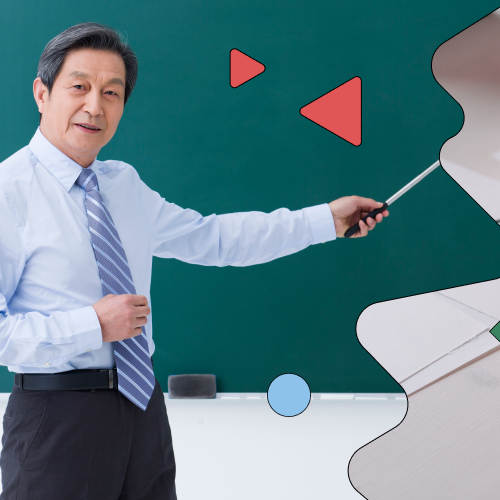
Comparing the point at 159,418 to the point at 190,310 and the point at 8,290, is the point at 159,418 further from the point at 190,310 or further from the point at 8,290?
the point at 190,310

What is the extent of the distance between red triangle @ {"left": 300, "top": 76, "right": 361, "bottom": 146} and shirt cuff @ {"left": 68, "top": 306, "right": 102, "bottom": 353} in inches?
48.4

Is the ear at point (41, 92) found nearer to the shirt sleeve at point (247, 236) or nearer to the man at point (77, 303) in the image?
the man at point (77, 303)

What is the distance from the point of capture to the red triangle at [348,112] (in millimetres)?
1864

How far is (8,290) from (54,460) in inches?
11.7

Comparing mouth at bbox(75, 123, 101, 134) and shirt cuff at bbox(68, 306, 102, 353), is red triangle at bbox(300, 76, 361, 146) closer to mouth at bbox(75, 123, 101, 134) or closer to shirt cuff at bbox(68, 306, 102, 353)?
mouth at bbox(75, 123, 101, 134)

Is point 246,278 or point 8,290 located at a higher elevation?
point 8,290

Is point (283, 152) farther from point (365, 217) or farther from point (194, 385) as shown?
point (194, 385)

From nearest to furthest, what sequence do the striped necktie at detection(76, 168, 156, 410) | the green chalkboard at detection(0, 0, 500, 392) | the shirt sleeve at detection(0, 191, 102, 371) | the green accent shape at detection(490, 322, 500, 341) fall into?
the shirt sleeve at detection(0, 191, 102, 371) → the striped necktie at detection(76, 168, 156, 410) → the green accent shape at detection(490, 322, 500, 341) → the green chalkboard at detection(0, 0, 500, 392)

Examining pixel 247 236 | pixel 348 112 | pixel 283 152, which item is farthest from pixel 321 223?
pixel 348 112

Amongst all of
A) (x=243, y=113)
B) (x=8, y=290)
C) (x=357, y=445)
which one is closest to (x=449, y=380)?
(x=357, y=445)

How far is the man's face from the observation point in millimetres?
977

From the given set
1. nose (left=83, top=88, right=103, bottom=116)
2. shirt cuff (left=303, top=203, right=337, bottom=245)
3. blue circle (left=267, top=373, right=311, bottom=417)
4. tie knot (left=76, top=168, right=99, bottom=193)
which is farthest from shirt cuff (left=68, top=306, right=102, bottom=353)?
blue circle (left=267, top=373, right=311, bottom=417)

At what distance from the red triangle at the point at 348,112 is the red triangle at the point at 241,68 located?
0.22 meters

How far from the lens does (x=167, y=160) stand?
1.91 m
